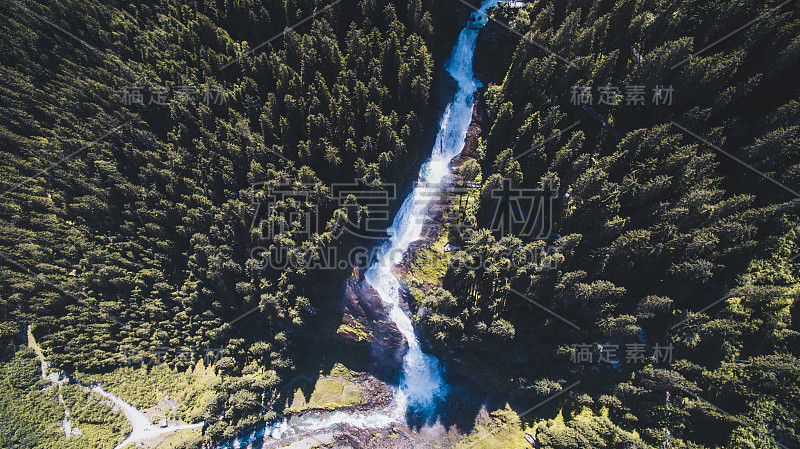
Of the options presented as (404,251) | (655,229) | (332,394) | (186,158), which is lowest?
(332,394)

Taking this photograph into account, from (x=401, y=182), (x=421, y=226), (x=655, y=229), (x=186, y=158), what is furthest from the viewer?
(x=186, y=158)

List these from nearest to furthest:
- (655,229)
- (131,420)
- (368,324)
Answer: (655,229)
(131,420)
(368,324)

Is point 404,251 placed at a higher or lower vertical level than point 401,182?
lower

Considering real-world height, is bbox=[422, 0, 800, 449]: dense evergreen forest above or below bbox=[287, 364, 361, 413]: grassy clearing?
above

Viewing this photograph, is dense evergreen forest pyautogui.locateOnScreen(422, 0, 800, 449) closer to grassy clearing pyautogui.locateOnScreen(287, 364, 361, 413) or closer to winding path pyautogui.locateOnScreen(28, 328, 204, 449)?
grassy clearing pyautogui.locateOnScreen(287, 364, 361, 413)

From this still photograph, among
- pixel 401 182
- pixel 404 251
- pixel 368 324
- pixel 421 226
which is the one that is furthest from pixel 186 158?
pixel 368 324

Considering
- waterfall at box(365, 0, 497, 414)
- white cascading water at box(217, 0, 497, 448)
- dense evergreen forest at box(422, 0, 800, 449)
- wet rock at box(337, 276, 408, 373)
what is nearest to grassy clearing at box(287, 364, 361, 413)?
white cascading water at box(217, 0, 497, 448)

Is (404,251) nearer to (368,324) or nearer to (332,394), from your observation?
(368,324)

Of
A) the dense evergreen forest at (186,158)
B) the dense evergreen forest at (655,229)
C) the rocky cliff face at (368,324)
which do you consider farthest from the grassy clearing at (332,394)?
the dense evergreen forest at (655,229)
